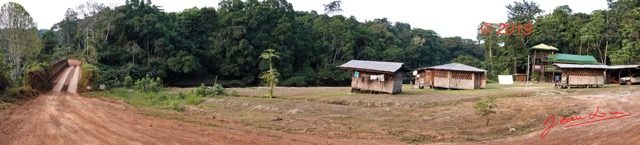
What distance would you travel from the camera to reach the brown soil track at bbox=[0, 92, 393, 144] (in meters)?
13.6

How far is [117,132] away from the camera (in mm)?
15086

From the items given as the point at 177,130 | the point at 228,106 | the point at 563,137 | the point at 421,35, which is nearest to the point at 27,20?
the point at 228,106

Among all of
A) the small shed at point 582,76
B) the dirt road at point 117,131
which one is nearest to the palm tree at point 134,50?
the dirt road at point 117,131

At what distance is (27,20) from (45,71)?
10.2 m

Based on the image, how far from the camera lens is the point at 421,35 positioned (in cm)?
9688

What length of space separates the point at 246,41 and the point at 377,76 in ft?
108

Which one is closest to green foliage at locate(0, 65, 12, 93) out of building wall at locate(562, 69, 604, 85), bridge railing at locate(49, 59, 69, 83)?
bridge railing at locate(49, 59, 69, 83)

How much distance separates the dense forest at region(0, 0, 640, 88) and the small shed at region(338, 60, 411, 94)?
2380 centimetres

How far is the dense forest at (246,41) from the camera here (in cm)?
5077

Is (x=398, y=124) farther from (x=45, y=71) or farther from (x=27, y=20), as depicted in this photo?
(x=27, y=20)

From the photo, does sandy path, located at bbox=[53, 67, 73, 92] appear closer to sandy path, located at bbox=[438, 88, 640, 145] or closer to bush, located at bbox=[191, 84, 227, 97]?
bush, located at bbox=[191, 84, 227, 97]

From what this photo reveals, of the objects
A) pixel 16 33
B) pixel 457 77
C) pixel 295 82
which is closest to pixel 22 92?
pixel 16 33

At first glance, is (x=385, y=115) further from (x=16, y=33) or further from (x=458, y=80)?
(x=16, y=33)
